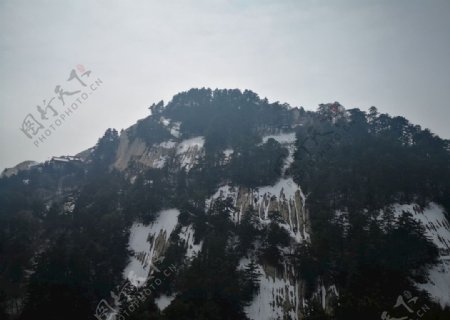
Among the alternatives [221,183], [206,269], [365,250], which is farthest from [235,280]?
[221,183]

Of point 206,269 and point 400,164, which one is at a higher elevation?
point 400,164

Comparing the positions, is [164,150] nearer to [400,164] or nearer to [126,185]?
[126,185]

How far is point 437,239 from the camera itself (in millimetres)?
68812

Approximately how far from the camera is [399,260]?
62250mm

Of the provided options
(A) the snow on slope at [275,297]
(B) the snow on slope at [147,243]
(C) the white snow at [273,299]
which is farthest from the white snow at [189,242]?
(C) the white snow at [273,299]

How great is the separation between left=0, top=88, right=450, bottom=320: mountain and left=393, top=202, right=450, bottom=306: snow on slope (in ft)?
0.81

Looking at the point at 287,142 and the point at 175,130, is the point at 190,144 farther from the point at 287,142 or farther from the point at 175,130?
the point at 287,142

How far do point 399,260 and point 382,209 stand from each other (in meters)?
14.4

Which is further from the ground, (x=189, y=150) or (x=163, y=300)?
(x=189, y=150)

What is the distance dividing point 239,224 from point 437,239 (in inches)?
1436

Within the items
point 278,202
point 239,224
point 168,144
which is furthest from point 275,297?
point 168,144

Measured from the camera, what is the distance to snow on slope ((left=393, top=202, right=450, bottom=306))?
194 ft

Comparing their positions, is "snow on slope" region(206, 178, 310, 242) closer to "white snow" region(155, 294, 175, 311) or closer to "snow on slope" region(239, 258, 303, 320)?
"snow on slope" region(239, 258, 303, 320)

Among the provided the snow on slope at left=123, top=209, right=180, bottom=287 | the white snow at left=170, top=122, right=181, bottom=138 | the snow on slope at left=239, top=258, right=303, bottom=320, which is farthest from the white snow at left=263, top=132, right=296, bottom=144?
the snow on slope at left=239, top=258, right=303, bottom=320
